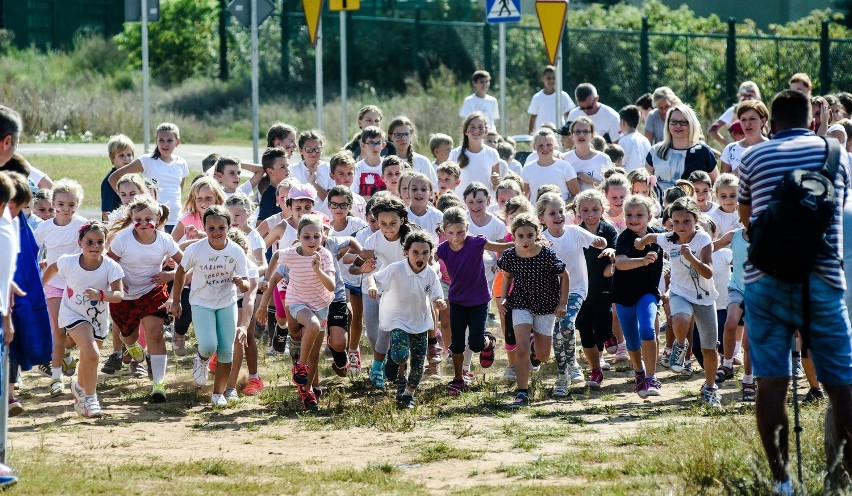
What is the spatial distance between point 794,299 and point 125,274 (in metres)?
5.72

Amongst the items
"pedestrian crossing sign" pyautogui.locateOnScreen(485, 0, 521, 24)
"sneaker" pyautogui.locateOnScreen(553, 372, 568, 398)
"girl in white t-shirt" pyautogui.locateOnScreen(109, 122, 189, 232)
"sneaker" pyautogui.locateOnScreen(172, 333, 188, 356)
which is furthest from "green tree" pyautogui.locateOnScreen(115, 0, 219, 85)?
"sneaker" pyautogui.locateOnScreen(553, 372, 568, 398)

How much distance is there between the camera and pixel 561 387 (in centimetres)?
1070

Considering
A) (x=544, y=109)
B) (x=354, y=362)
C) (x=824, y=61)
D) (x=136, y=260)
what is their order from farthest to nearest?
(x=824, y=61) < (x=544, y=109) < (x=354, y=362) < (x=136, y=260)

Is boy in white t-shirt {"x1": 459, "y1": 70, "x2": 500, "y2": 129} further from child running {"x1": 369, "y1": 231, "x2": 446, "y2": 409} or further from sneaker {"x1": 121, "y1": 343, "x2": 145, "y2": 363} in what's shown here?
child running {"x1": 369, "y1": 231, "x2": 446, "y2": 409}

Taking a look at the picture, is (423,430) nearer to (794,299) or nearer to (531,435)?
(531,435)

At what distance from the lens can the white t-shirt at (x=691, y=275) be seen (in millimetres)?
10406

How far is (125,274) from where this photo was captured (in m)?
10.8

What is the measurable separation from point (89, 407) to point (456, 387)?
281 centimetres

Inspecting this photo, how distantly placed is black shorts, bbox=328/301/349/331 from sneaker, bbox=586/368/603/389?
2.00 m

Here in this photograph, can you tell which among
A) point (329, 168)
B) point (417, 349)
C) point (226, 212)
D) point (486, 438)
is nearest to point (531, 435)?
point (486, 438)

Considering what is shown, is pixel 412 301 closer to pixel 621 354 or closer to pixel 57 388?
pixel 621 354

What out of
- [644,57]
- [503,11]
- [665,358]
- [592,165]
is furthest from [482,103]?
[644,57]

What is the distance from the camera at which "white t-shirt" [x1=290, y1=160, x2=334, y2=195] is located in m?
13.4

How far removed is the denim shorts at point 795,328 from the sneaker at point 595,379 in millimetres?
4094
